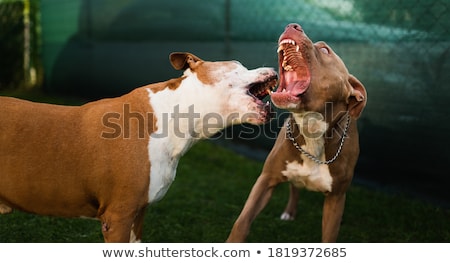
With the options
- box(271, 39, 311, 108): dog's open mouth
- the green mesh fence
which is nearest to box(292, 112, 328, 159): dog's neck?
box(271, 39, 311, 108): dog's open mouth

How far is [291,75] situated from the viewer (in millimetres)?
3725

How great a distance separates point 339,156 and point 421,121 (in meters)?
A: 1.56

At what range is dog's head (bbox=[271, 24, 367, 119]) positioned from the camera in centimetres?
359

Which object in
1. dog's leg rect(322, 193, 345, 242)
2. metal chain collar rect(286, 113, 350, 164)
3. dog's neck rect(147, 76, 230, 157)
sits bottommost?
dog's leg rect(322, 193, 345, 242)

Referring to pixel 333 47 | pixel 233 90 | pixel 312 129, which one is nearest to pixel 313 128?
pixel 312 129

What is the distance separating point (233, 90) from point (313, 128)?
0.71 meters

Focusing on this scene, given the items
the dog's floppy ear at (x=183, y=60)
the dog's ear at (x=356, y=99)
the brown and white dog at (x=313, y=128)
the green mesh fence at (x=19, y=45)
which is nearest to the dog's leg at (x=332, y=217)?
the brown and white dog at (x=313, y=128)

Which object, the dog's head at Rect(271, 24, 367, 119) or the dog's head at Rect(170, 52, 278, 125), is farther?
the dog's head at Rect(271, 24, 367, 119)

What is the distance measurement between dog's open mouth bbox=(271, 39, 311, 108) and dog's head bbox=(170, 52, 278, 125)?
16 cm

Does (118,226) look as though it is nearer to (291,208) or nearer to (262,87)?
(262,87)

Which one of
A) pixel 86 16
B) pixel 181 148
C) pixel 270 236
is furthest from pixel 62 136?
pixel 86 16

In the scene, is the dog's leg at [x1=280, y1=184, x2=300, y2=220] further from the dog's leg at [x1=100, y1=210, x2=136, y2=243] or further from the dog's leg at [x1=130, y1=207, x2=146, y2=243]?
the dog's leg at [x1=100, y1=210, x2=136, y2=243]

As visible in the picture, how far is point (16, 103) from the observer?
344 centimetres

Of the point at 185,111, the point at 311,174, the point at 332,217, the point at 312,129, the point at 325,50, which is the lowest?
the point at 332,217
